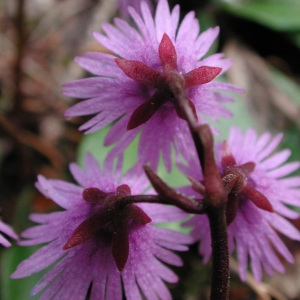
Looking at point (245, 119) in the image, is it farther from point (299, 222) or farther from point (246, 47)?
point (246, 47)

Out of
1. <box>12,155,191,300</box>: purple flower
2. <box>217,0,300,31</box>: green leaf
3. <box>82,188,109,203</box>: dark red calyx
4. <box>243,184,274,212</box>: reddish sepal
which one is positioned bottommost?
<box>12,155,191,300</box>: purple flower

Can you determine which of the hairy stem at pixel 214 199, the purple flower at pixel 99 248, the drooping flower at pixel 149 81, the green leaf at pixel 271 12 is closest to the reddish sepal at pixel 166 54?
the drooping flower at pixel 149 81

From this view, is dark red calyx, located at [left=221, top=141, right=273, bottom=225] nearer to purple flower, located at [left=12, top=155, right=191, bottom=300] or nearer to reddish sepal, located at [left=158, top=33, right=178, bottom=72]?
purple flower, located at [left=12, top=155, right=191, bottom=300]

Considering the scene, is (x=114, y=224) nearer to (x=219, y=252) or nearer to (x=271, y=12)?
(x=219, y=252)

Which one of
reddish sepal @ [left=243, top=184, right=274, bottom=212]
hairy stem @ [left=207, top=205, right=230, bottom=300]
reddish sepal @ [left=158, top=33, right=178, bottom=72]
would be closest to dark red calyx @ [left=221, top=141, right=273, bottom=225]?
reddish sepal @ [left=243, top=184, right=274, bottom=212]

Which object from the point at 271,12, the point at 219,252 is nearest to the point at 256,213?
the point at 219,252

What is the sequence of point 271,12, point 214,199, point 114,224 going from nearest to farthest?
point 214,199 < point 114,224 < point 271,12

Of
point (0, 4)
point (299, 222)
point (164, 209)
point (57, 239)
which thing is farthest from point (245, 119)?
point (0, 4)
